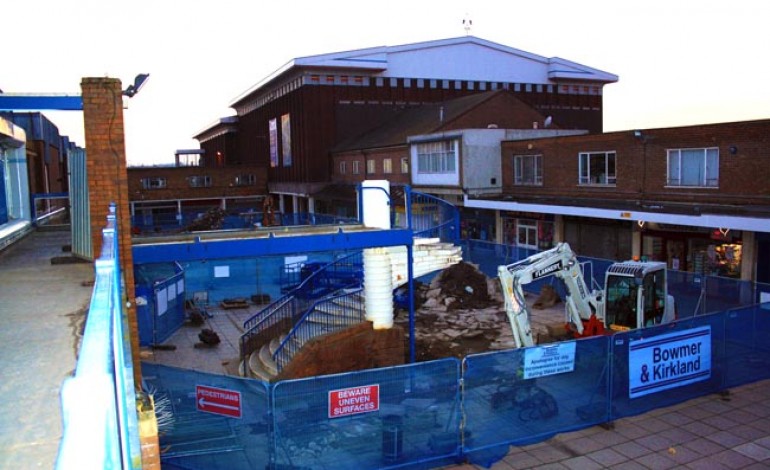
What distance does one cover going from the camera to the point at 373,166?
145 feet

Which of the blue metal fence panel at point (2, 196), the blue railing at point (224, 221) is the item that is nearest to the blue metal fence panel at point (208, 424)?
Answer: the blue metal fence panel at point (2, 196)

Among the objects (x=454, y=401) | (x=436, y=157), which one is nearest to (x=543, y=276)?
(x=454, y=401)

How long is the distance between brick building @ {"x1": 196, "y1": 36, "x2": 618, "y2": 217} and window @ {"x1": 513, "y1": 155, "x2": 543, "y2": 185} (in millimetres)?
14416

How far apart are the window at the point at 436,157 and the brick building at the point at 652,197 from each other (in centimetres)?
278

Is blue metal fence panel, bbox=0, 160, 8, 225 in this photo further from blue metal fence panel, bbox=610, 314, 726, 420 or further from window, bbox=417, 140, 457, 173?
window, bbox=417, 140, 457, 173

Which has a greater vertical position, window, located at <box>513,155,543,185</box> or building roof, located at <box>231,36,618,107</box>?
building roof, located at <box>231,36,618,107</box>

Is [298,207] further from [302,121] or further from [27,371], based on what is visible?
[27,371]

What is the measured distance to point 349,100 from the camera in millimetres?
52906

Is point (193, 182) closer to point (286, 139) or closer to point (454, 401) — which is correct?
point (286, 139)

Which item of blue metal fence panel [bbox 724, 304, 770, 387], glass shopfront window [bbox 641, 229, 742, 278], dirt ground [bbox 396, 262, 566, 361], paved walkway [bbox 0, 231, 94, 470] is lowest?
dirt ground [bbox 396, 262, 566, 361]

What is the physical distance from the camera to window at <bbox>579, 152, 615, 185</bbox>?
1077 inches

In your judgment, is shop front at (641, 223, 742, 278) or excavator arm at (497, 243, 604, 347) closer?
excavator arm at (497, 243, 604, 347)

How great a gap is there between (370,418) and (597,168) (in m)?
20.9

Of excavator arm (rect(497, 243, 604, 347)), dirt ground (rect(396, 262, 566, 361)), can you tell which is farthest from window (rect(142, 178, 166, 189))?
excavator arm (rect(497, 243, 604, 347))
